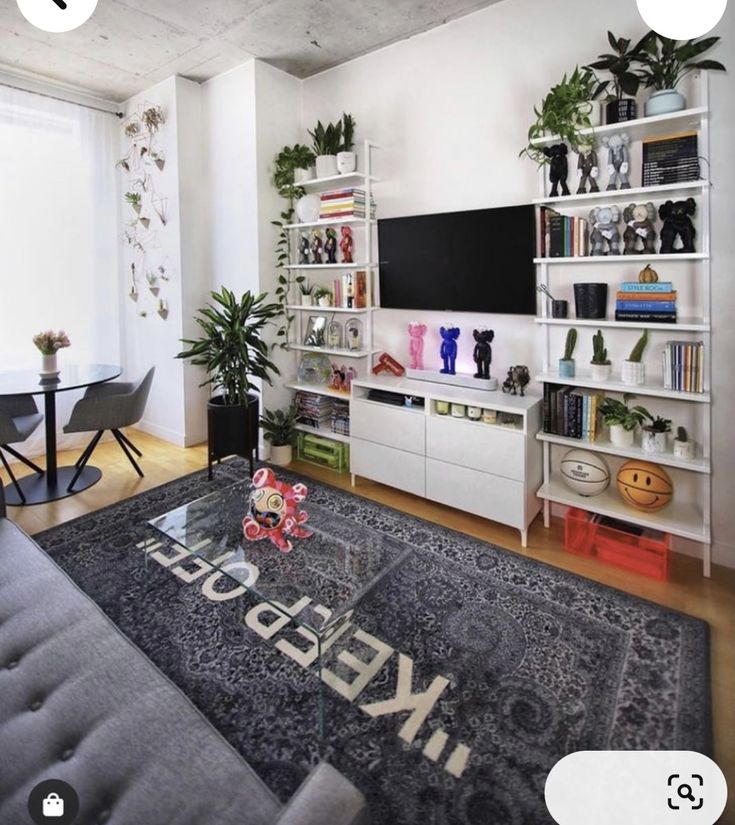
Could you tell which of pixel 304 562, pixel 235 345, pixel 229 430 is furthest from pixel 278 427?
pixel 304 562

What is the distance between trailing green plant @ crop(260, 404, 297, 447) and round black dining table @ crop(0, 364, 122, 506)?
3.43 ft

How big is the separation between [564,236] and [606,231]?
0.63ft

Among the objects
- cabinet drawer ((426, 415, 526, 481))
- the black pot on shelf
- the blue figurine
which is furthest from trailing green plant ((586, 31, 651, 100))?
the black pot on shelf

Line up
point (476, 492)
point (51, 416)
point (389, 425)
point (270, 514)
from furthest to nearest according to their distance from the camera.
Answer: point (51, 416) → point (389, 425) → point (476, 492) → point (270, 514)

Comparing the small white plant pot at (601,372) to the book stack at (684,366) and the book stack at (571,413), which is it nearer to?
the book stack at (571,413)

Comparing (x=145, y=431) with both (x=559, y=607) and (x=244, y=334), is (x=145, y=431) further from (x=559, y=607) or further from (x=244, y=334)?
(x=559, y=607)

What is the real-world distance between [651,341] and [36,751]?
9.13 ft

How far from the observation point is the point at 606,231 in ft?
8.25

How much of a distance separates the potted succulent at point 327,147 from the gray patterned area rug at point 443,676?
2.51 meters

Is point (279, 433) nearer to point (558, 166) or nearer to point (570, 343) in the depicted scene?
point (570, 343)

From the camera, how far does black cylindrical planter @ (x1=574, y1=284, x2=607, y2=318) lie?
2.53 meters

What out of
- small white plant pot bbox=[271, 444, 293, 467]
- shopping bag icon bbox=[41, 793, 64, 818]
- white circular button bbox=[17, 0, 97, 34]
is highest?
white circular button bbox=[17, 0, 97, 34]

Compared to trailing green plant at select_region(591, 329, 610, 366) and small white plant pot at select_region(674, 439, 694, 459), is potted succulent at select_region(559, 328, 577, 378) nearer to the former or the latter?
trailing green plant at select_region(591, 329, 610, 366)

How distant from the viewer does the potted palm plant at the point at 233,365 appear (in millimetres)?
3463
